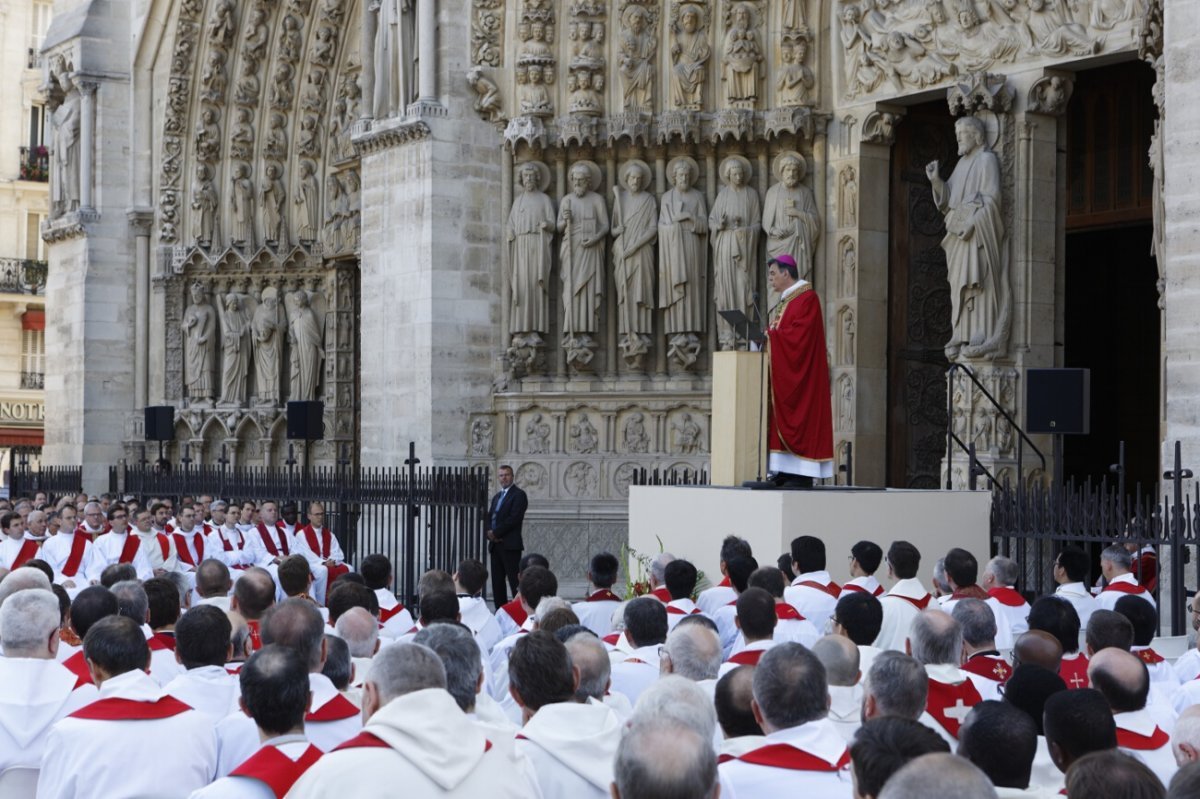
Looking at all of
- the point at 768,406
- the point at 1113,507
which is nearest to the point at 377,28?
the point at 768,406

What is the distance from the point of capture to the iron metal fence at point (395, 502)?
16.3 metres

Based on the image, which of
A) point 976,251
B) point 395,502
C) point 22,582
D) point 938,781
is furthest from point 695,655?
point 395,502

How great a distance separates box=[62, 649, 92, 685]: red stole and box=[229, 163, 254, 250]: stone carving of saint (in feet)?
56.2

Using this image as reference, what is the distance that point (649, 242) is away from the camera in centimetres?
1777

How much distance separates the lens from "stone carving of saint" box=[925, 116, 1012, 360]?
1580cm

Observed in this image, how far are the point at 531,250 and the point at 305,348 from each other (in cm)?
577

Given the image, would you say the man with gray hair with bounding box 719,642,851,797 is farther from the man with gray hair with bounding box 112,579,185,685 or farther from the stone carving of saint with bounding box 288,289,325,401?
the stone carving of saint with bounding box 288,289,325,401

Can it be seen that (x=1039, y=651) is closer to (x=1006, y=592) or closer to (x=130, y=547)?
(x=1006, y=592)

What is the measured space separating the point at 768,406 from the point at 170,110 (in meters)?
14.0

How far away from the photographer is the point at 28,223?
41.1 metres

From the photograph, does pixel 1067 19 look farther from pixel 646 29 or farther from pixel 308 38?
pixel 308 38

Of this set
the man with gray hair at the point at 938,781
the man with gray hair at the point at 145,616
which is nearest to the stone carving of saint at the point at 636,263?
the man with gray hair at the point at 145,616

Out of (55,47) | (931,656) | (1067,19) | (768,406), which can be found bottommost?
(931,656)

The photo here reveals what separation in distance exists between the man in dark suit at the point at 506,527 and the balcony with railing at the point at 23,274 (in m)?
27.5
